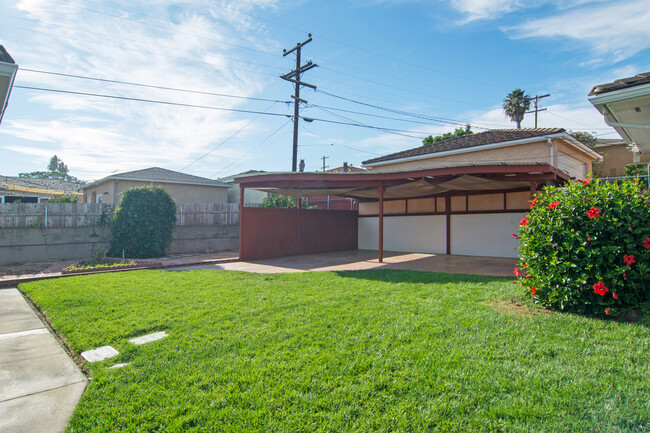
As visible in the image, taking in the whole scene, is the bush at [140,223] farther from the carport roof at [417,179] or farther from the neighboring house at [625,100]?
the neighboring house at [625,100]

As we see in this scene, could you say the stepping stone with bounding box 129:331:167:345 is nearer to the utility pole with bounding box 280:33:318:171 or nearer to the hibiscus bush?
the hibiscus bush

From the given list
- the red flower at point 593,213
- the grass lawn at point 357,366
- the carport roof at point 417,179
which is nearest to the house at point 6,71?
the grass lawn at point 357,366

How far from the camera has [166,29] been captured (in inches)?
419

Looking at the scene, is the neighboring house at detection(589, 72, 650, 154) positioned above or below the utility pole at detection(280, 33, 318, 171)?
below

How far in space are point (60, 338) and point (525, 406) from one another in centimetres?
463

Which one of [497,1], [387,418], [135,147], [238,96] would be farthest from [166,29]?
[387,418]

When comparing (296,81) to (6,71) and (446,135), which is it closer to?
(6,71)

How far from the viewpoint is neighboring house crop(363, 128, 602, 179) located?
12.7 metres

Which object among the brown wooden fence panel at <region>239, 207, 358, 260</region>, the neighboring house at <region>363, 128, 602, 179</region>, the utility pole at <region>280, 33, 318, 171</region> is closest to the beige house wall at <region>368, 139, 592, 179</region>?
the neighboring house at <region>363, 128, 602, 179</region>

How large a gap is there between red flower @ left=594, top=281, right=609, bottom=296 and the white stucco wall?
7.61 metres

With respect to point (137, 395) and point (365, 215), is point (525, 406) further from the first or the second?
point (365, 215)

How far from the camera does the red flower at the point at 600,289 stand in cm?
392

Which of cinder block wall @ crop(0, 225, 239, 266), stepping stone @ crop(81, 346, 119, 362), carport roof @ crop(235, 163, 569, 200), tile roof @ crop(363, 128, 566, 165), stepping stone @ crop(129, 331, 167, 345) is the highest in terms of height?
tile roof @ crop(363, 128, 566, 165)

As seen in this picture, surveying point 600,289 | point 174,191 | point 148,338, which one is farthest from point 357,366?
point 174,191
